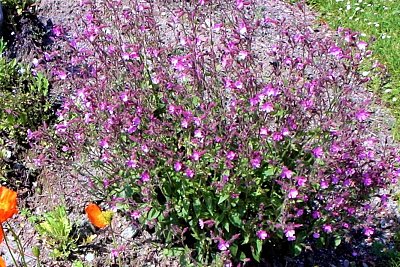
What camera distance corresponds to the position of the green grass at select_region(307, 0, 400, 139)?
5027mm

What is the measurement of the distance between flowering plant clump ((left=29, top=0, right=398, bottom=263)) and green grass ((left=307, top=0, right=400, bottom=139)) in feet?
5.98

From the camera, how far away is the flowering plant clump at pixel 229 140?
117 inches

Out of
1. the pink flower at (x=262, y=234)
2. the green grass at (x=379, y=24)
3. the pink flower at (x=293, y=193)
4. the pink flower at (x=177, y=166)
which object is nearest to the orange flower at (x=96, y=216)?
the pink flower at (x=177, y=166)

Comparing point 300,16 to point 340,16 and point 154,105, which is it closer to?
point 340,16

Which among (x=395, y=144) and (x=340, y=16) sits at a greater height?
(x=340, y=16)

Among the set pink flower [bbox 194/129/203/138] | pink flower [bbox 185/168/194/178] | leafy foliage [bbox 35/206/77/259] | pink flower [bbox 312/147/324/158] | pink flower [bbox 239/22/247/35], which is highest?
pink flower [bbox 239/22/247/35]

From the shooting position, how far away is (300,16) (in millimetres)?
5977

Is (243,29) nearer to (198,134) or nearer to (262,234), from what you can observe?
(198,134)

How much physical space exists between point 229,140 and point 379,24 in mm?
3174

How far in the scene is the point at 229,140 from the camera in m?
3.04

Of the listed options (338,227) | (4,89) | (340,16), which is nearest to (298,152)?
(338,227)

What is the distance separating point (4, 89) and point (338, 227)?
9.26ft

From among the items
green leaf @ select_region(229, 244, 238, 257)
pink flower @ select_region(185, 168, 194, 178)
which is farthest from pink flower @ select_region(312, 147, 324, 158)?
green leaf @ select_region(229, 244, 238, 257)

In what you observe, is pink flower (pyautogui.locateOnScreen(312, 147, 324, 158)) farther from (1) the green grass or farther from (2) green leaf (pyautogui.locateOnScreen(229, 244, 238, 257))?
(1) the green grass
